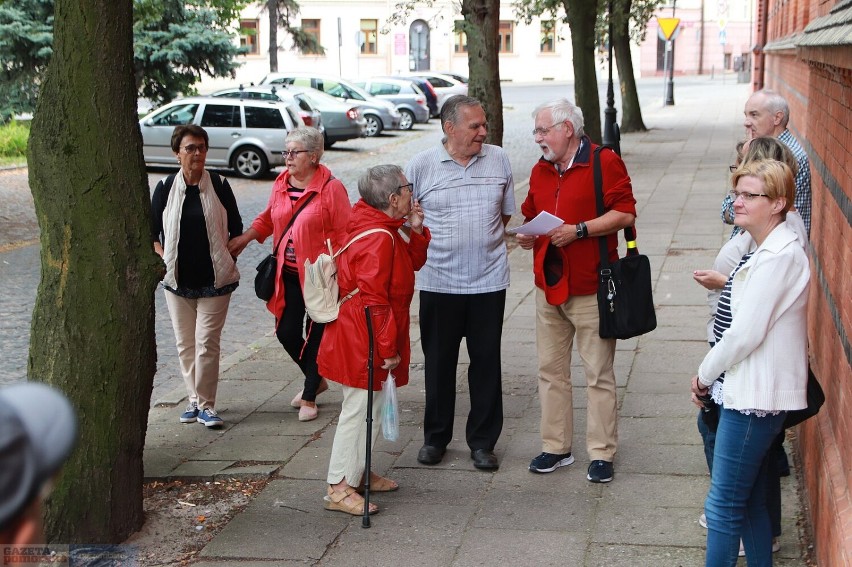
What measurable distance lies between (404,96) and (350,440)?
99.3ft

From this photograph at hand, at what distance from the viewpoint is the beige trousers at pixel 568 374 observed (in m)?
5.65

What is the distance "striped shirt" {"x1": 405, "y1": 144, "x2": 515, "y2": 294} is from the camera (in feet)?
19.1

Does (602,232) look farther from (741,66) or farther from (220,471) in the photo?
(741,66)

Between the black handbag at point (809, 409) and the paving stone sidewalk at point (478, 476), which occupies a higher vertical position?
Result: the black handbag at point (809, 409)

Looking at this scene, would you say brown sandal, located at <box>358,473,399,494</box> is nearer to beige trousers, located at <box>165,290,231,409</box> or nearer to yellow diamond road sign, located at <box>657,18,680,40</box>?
beige trousers, located at <box>165,290,231,409</box>

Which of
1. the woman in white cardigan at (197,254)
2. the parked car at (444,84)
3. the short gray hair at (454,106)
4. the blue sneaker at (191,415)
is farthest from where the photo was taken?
the parked car at (444,84)

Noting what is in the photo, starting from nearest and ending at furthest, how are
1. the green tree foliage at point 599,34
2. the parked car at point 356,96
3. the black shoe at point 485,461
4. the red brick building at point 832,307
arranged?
the red brick building at point 832,307, the black shoe at point 485,461, the green tree foliage at point 599,34, the parked car at point 356,96

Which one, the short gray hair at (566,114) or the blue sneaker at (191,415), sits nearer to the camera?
the short gray hair at (566,114)

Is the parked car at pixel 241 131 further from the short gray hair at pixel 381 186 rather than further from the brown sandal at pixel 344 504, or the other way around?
the brown sandal at pixel 344 504

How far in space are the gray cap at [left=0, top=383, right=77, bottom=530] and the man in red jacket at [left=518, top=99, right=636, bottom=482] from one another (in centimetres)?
419

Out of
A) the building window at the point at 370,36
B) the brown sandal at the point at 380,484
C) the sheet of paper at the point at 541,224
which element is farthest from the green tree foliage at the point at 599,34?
the building window at the point at 370,36

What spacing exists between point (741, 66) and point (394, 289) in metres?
63.6

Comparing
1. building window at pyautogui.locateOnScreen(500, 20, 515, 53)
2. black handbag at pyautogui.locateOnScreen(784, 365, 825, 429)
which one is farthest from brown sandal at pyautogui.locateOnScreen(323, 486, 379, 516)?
building window at pyautogui.locateOnScreen(500, 20, 515, 53)

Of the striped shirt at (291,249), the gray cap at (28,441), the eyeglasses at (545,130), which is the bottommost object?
the striped shirt at (291,249)
